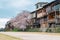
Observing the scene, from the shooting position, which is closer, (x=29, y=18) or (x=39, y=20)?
(x=39, y=20)

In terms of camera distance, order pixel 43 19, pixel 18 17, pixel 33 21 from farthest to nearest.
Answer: pixel 18 17 → pixel 33 21 → pixel 43 19

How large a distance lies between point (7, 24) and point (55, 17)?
4535 cm

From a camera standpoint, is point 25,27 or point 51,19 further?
point 25,27

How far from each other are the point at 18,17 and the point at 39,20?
1645 centimetres

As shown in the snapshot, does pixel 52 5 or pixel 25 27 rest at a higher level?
pixel 52 5

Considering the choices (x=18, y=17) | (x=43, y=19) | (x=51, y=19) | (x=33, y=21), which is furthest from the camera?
(x=18, y=17)

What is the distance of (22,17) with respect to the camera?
9869cm

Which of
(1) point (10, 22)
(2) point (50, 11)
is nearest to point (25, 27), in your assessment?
(1) point (10, 22)

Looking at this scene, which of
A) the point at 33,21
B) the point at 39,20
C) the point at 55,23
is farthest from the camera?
the point at 33,21

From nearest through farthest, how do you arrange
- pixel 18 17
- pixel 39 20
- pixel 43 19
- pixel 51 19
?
pixel 51 19
pixel 43 19
pixel 39 20
pixel 18 17

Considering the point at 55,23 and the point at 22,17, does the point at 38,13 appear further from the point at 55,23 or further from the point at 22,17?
the point at 55,23

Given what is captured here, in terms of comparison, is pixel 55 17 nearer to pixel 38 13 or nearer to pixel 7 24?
pixel 38 13

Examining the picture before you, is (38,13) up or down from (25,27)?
up

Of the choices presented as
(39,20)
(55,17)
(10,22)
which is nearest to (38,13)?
(39,20)
